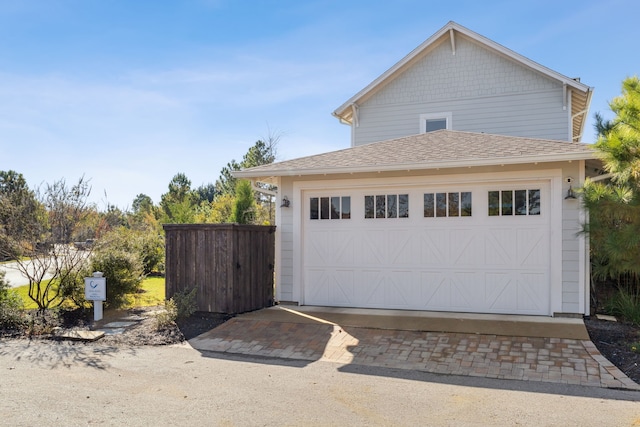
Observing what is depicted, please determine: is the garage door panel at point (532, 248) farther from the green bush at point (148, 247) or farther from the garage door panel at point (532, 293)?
the green bush at point (148, 247)

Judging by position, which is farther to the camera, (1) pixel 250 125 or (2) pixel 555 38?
(1) pixel 250 125

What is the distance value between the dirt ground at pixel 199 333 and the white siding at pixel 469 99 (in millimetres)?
6719

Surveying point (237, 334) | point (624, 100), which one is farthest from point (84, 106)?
point (624, 100)

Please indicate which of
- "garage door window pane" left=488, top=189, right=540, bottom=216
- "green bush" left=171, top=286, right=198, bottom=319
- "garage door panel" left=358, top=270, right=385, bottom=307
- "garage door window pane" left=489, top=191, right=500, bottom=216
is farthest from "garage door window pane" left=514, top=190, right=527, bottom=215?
"green bush" left=171, top=286, right=198, bottom=319

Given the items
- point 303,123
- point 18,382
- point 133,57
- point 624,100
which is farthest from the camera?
point 303,123

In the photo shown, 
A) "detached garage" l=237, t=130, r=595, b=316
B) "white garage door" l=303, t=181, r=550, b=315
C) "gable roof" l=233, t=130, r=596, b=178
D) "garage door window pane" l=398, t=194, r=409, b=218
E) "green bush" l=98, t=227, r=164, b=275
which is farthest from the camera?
"green bush" l=98, t=227, r=164, b=275

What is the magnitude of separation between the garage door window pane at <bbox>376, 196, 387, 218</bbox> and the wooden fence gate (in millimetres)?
2239

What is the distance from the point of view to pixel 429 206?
8227mm

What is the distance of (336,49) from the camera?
12672 mm

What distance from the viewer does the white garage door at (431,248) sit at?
7695 mm

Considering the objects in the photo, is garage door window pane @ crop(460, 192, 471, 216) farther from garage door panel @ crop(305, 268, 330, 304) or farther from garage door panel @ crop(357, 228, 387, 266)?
garage door panel @ crop(305, 268, 330, 304)

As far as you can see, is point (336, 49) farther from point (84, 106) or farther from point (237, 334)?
point (237, 334)

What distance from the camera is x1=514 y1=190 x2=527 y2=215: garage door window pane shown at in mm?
7727

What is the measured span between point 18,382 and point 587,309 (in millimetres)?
7892
